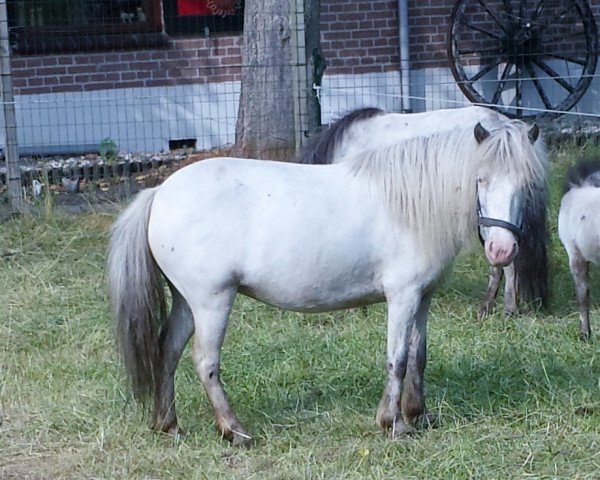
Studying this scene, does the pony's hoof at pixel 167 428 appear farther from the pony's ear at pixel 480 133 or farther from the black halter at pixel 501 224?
the pony's ear at pixel 480 133

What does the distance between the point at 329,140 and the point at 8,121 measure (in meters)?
3.41

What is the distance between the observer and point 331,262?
4555 millimetres

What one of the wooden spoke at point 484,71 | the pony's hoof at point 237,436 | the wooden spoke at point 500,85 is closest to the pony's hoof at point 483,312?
the pony's hoof at point 237,436

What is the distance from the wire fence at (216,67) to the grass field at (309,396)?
12.6ft

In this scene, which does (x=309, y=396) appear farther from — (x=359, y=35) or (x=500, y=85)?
(x=500, y=85)

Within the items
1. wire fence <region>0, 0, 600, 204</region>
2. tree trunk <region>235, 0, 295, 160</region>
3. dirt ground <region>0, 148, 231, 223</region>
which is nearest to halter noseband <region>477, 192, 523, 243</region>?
tree trunk <region>235, 0, 295, 160</region>

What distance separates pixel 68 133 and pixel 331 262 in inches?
274

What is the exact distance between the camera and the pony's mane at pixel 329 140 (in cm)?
654

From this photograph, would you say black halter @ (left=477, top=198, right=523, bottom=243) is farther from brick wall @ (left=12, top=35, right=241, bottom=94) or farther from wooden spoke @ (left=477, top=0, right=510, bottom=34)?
wooden spoke @ (left=477, top=0, right=510, bottom=34)

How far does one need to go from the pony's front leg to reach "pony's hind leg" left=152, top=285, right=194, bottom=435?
2.89 ft

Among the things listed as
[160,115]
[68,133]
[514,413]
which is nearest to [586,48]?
[160,115]

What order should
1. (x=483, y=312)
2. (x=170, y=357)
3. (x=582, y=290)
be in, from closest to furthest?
(x=170, y=357), (x=582, y=290), (x=483, y=312)

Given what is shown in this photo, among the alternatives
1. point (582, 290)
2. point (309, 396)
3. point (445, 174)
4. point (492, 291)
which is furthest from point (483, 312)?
point (445, 174)

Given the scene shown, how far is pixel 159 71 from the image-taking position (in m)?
11.6
